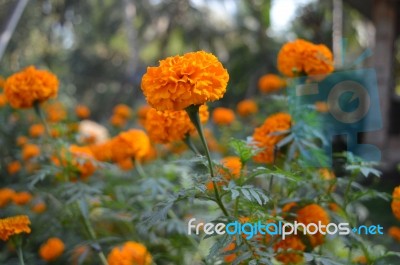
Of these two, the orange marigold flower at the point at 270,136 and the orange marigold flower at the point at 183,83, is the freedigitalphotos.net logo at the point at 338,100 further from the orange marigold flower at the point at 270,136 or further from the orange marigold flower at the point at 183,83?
the orange marigold flower at the point at 183,83

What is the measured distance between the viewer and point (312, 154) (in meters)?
1.46

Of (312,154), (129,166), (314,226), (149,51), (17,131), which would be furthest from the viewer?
(149,51)

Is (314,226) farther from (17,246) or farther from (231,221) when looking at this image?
(17,246)

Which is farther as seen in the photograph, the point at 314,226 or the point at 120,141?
the point at 120,141

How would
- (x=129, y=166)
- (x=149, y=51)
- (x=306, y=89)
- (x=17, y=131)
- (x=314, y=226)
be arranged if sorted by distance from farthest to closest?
1. (x=149, y=51)
2. (x=17, y=131)
3. (x=129, y=166)
4. (x=306, y=89)
5. (x=314, y=226)

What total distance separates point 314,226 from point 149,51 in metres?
12.4

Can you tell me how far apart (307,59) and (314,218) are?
570mm

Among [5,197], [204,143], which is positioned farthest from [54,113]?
[204,143]

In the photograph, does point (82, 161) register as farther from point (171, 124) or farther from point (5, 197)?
point (5, 197)

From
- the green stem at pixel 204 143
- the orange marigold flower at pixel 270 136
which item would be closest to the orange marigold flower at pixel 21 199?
the orange marigold flower at pixel 270 136

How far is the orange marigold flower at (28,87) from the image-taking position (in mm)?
1747

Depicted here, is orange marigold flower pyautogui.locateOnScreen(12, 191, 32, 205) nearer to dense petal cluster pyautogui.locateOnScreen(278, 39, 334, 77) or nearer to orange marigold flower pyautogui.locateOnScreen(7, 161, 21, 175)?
orange marigold flower pyautogui.locateOnScreen(7, 161, 21, 175)

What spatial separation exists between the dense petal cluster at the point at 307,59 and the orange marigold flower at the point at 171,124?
36cm

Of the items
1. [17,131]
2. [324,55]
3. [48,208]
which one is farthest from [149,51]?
[324,55]
